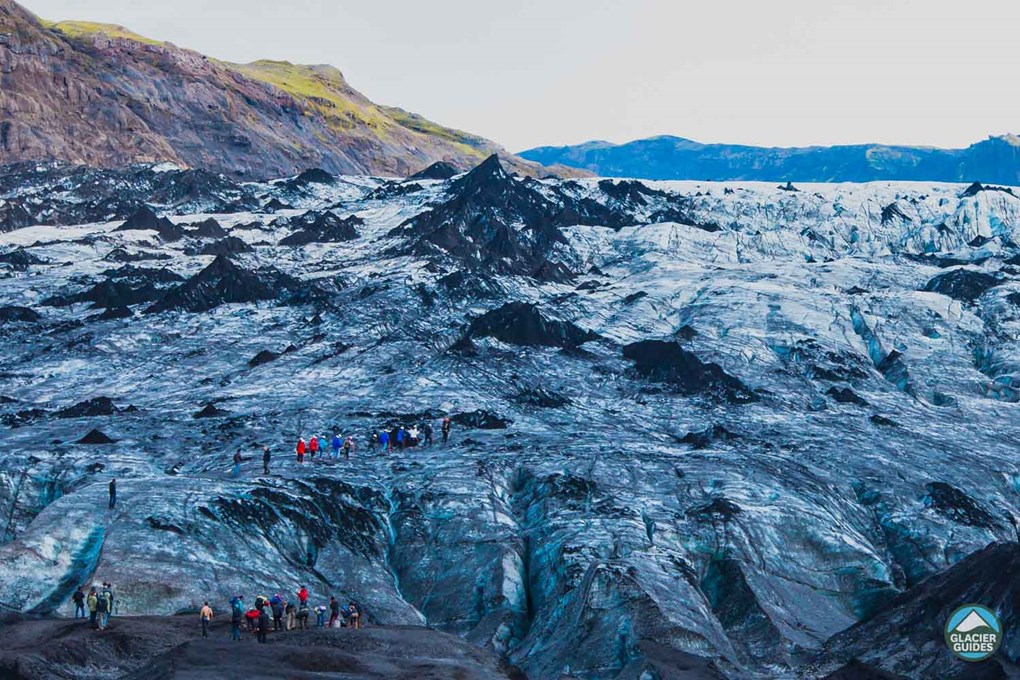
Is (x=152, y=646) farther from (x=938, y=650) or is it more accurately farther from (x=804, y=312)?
(x=804, y=312)

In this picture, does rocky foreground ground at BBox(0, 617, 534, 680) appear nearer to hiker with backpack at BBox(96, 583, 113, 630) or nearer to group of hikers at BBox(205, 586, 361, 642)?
hiker with backpack at BBox(96, 583, 113, 630)

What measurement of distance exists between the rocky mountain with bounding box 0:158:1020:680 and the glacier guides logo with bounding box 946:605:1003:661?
893 mm

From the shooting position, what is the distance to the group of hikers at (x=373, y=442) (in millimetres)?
69312

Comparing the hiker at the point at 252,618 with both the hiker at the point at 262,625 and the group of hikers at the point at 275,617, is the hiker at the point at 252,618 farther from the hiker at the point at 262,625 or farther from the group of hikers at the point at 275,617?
the hiker at the point at 262,625

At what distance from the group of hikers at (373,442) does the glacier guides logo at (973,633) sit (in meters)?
36.6

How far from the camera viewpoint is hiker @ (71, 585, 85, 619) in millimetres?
44656

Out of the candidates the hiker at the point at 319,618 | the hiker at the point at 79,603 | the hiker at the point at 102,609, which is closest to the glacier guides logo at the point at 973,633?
the hiker at the point at 319,618

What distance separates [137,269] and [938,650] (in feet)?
326

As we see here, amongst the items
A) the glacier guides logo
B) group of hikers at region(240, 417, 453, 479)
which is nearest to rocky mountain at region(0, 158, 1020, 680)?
the glacier guides logo

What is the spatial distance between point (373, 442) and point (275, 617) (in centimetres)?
3048

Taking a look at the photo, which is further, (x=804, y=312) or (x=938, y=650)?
(x=804, y=312)

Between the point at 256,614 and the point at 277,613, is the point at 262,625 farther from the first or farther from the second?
the point at 277,613

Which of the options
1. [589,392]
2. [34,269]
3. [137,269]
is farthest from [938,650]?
[34,269]

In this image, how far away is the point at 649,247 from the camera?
147 meters
